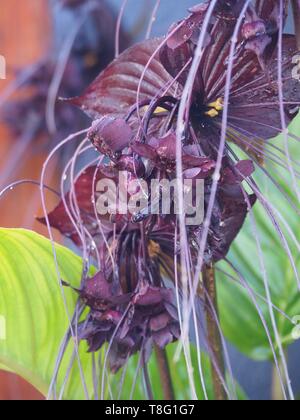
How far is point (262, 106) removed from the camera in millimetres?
564

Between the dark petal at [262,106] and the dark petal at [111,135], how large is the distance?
0.38 feet

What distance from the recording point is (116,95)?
24.3 inches

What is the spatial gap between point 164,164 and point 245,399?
11.7 inches

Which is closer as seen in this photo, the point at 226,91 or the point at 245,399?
the point at 226,91

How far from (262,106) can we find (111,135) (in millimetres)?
160

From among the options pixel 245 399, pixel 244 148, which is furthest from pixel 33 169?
pixel 245 399

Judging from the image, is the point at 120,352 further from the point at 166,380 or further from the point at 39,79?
the point at 39,79

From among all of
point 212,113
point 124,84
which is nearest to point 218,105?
point 212,113

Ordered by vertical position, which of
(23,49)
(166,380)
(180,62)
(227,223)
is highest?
(23,49)

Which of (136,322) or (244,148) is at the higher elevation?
(244,148)

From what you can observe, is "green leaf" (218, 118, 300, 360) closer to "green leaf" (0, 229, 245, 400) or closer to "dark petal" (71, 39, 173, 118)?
"green leaf" (0, 229, 245, 400)

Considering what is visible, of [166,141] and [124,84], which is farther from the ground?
[124,84]

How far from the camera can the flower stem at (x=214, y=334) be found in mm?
605
